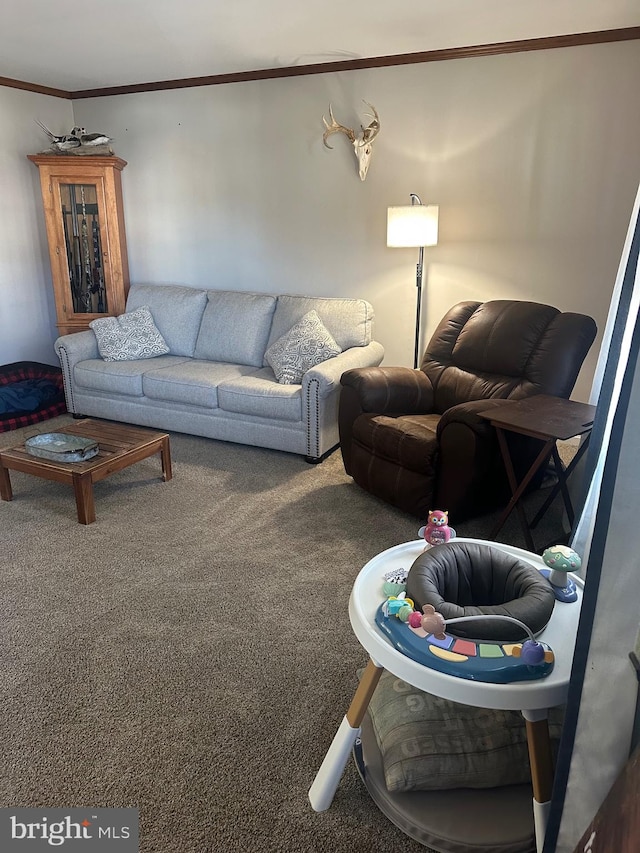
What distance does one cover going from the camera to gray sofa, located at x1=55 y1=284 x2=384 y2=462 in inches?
146

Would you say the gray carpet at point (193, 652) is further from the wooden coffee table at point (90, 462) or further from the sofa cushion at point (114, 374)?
the sofa cushion at point (114, 374)

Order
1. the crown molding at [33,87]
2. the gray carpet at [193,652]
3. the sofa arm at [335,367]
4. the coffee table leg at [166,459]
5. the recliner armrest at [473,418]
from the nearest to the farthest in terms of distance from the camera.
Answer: the gray carpet at [193,652] → the recliner armrest at [473,418] → the coffee table leg at [166,459] → the sofa arm at [335,367] → the crown molding at [33,87]

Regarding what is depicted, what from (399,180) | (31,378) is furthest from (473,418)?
(31,378)

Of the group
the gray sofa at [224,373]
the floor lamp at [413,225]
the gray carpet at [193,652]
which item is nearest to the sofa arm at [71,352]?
the gray sofa at [224,373]

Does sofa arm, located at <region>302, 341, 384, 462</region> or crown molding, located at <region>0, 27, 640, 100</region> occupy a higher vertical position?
crown molding, located at <region>0, 27, 640, 100</region>

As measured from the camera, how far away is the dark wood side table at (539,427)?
250 centimetres

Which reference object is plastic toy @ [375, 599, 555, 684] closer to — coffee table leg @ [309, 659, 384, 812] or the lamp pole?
coffee table leg @ [309, 659, 384, 812]

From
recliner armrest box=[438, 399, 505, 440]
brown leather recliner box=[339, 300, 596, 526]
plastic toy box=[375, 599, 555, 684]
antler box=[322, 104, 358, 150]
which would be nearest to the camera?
plastic toy box=[375, 599, 555, 684]

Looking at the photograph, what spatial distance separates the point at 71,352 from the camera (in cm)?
444

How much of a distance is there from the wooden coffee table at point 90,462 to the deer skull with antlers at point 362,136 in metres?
2.27

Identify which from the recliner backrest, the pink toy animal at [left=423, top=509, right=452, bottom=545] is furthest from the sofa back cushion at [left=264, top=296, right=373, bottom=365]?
the pink toy animal at [left=423, top=509, right=452, bottom=545]

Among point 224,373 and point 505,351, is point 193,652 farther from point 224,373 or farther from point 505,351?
point 224,373

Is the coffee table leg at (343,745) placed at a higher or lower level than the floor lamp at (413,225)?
lower

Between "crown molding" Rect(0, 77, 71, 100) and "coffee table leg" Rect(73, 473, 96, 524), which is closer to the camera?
"coffee table leg" Rect(73, 473, 96, 524)
